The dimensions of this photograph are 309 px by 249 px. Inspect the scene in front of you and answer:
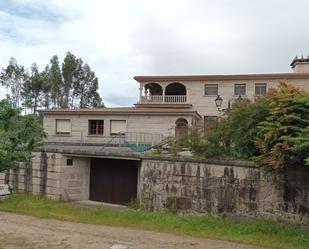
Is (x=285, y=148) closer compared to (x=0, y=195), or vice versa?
(x=285, y=148)

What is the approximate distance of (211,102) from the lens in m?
40.9

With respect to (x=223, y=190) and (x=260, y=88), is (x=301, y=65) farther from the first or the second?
(x=223, y=190)

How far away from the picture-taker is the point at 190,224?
1458 cm

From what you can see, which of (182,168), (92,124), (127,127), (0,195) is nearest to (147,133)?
(127,127)

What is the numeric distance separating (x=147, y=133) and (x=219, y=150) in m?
20.4

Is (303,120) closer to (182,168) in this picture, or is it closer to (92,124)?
(182,168)

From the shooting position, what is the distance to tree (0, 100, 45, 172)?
19125mm

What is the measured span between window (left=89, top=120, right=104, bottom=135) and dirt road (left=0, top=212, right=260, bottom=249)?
24.4m

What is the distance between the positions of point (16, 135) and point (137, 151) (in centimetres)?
676

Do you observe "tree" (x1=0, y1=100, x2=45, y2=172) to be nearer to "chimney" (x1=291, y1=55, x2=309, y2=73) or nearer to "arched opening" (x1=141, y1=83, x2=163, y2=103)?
"arched opening" (x1=141, y1=83, x2=163, y2=103)

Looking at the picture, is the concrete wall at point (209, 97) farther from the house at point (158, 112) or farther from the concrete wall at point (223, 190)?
Answer: the concrete wall at point (223, 190)

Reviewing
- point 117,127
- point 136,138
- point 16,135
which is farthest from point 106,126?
point 16,135

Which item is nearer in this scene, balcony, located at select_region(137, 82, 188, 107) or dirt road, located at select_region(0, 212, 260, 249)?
dirt road, located at select_region(0, 212, 260, 249)

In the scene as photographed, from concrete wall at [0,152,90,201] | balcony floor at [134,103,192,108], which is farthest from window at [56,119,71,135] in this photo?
concrete wall at [0,152,90,201]
